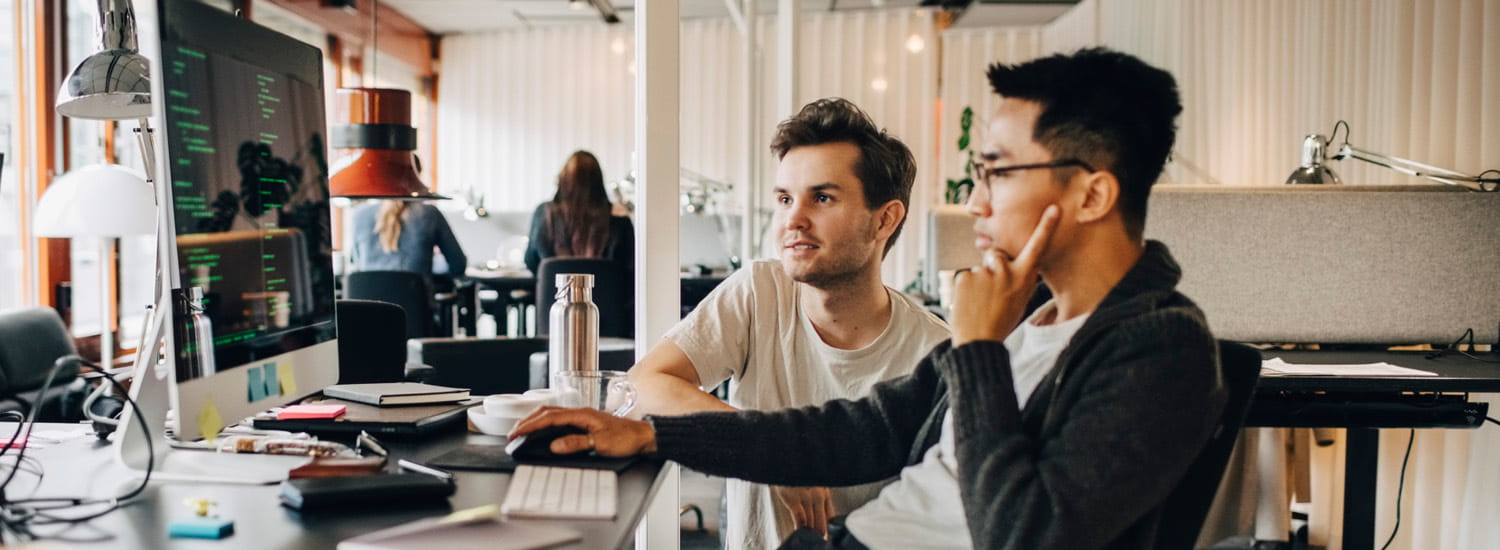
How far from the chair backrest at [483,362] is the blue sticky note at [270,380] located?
2.31m

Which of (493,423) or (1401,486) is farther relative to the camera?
(1401,486)

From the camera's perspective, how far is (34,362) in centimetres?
373

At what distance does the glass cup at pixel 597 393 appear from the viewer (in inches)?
62.6

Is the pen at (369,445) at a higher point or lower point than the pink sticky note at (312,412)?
lower

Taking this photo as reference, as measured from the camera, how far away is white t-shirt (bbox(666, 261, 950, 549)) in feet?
6.22

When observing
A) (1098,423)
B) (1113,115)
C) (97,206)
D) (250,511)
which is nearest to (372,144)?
(250,511)

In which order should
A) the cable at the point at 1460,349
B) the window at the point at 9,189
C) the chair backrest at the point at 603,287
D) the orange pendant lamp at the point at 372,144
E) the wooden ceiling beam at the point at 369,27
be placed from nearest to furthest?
1. the orange pendant lamp at the point at 372,144
2. the cable at the point at 1460,349
3. the window at the point at 9,189
4. the chair backrest at the point at 603,287
5. the wooden ceiling beam at the point at 369,27

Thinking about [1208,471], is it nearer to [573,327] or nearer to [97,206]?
[573,327]

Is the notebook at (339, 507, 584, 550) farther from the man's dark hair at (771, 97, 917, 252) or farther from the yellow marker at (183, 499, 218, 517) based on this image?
the man's dark hair at (771, 97, 917, 252)

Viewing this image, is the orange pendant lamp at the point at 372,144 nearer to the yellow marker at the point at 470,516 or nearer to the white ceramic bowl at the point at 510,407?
the white ceramic bowl at the point at 510,407

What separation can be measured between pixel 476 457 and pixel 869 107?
769 centimetres

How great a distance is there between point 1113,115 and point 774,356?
0.90 metres

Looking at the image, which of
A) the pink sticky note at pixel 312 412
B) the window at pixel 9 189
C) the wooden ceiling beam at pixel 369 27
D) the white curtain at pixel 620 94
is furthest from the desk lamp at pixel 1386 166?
the wooden ceiling beam at pixel 369 27

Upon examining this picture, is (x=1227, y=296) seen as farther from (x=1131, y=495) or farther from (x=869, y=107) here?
(x=869, y=107)
